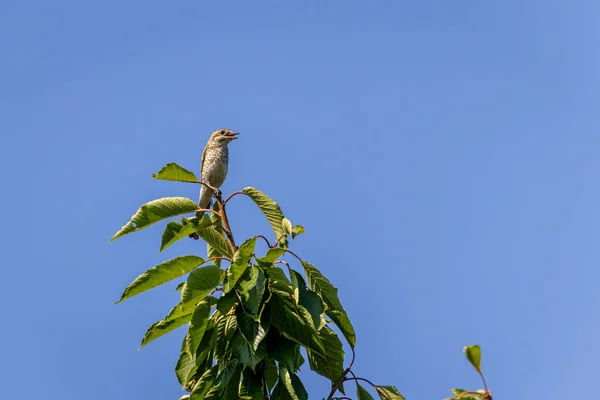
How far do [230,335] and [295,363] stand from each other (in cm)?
48

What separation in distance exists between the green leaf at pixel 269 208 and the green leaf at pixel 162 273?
0.67 metres

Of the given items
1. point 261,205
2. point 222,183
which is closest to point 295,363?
point 261,205

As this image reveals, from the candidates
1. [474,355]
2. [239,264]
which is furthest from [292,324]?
[474,355]

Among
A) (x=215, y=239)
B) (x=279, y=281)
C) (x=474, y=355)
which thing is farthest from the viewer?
(x=215, y=239)

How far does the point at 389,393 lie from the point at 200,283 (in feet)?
4.89

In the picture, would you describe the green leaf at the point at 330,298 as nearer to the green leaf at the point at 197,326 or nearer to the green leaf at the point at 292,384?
the green leaf at the point at 292,384

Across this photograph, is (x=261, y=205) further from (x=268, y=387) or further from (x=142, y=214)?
(x=268, y=387)

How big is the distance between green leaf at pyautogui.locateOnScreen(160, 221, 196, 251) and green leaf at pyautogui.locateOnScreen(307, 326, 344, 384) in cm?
116

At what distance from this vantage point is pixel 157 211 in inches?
243

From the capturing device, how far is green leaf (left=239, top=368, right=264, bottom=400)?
5.60 meters

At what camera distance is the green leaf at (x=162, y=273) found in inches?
227

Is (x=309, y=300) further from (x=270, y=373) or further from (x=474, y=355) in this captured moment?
(x=474, y=355)

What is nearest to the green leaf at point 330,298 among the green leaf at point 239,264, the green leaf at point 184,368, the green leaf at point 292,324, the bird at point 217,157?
the green leaf at point 292,324

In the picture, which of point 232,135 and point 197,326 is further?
point 232,135
